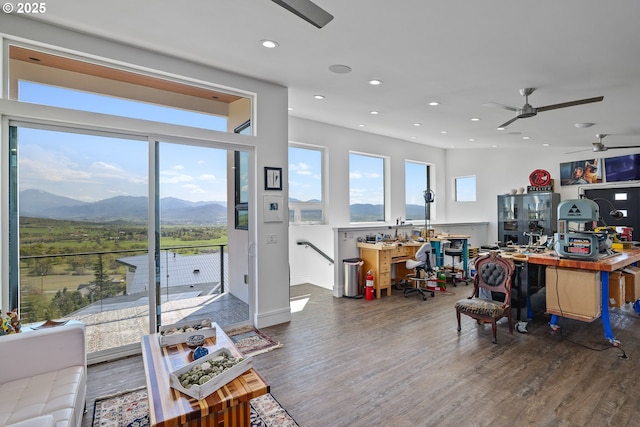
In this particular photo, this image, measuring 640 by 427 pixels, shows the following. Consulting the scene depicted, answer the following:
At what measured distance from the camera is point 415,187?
8.11 meters

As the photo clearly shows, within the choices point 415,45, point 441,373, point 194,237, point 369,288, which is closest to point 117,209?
point 194,237

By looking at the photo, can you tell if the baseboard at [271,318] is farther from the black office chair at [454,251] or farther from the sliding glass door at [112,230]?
the black office chair at [454,251]

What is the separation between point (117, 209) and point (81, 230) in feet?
1.19

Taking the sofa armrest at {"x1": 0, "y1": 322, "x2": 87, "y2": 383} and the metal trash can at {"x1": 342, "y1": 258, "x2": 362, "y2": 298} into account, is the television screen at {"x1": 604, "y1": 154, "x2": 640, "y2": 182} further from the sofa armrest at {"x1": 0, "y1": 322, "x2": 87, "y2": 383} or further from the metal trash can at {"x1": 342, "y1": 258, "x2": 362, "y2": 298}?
the sofa armrest at {"x1": 0, "y1": 322, "x2": 87, "y2": 383}

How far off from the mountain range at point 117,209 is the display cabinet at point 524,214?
5975 mm

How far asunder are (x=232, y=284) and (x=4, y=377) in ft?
7.70

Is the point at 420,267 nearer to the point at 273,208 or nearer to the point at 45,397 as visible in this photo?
the point at 273,208

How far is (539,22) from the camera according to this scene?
2508 mm

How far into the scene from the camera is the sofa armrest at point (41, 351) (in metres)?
2.02

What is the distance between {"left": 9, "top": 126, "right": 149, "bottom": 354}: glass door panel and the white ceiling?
3.54 ft

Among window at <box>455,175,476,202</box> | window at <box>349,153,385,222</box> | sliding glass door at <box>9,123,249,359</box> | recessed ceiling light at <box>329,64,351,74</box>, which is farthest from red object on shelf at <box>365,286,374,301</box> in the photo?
window at <box>455,175,476,202</box>

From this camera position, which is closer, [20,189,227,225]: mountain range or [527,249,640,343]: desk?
[20,189,227,225]: mountain range

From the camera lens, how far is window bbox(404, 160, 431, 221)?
25.6 ft

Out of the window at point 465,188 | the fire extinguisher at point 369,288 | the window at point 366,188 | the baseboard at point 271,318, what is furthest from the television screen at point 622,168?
the baseboard at point 271,318
